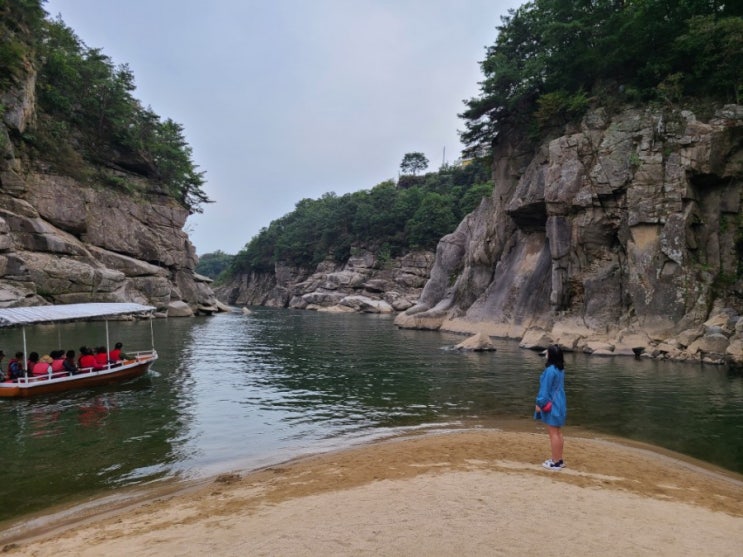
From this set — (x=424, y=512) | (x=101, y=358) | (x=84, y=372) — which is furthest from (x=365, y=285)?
(x=424, y=512)

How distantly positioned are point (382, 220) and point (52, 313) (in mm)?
79580

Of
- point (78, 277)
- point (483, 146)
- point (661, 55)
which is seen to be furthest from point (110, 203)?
point (661, 55)

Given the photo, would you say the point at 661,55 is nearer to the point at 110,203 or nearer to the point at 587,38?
the point at 587,38

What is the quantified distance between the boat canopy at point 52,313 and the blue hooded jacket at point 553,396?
620 inches

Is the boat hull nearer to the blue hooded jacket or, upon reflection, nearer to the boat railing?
the boat railing

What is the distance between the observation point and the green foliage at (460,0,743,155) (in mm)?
30031

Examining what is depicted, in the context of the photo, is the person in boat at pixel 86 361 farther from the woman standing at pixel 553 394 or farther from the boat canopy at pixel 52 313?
the woman standing at pixel 553 394

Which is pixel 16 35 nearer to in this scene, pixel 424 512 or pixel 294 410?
pixel 294 410

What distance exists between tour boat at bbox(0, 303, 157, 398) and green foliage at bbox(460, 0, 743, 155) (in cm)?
3512

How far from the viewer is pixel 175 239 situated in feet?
196

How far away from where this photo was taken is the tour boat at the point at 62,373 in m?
15.4

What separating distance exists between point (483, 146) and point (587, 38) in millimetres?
14530

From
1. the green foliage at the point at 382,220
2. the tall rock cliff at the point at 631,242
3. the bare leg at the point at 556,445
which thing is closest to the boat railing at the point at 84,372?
the bare leg at the point at 556,445

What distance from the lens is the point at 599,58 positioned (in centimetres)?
3625
